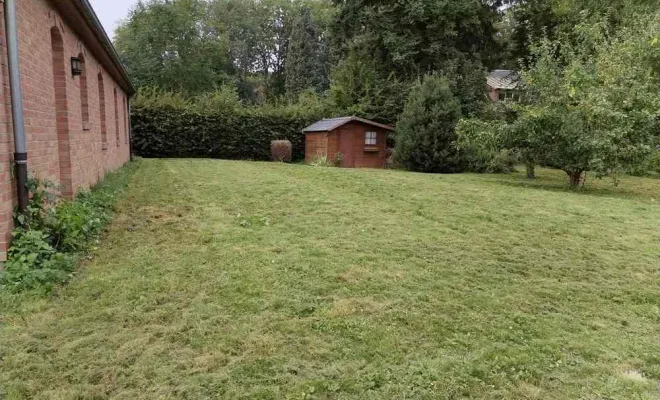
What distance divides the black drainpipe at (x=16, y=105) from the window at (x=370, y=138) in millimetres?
15302

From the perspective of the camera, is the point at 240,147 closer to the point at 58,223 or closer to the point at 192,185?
the point at 192,185

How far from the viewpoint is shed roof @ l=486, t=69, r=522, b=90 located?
75.9 ft

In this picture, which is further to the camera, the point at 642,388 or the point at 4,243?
the point at 4,243

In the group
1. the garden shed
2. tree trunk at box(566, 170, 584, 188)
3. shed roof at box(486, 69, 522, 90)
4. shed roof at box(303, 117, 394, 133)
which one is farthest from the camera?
shed roof at box(486, 69, 522, 90)

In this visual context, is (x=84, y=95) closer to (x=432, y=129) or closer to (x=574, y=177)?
(x=574, y=177)

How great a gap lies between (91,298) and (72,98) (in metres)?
4.10

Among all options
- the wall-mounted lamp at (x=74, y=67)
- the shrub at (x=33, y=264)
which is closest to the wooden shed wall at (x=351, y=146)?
the wall-mounted lamp at (x=74, y=67)

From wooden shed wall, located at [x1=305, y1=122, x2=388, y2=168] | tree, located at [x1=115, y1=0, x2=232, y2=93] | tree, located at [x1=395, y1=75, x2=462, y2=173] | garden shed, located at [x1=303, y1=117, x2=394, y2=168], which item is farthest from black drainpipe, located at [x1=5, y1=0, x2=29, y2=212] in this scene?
tree, located at [x1=115, y1=0, x2=232, y2=93]

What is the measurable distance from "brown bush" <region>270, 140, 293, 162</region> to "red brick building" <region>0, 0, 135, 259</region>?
397 inches

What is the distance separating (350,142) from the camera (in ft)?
59.9

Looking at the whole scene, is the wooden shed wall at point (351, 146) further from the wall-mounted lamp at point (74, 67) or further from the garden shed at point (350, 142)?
the wall-mounted lamp at point (74, 67)

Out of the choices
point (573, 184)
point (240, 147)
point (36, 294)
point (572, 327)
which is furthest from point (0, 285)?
point (240, 147)

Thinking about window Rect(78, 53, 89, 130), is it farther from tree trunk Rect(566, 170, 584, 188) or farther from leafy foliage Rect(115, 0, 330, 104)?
leafy foliage Rect(115, 0, 330, 104)

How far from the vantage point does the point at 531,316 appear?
3.21 metres
